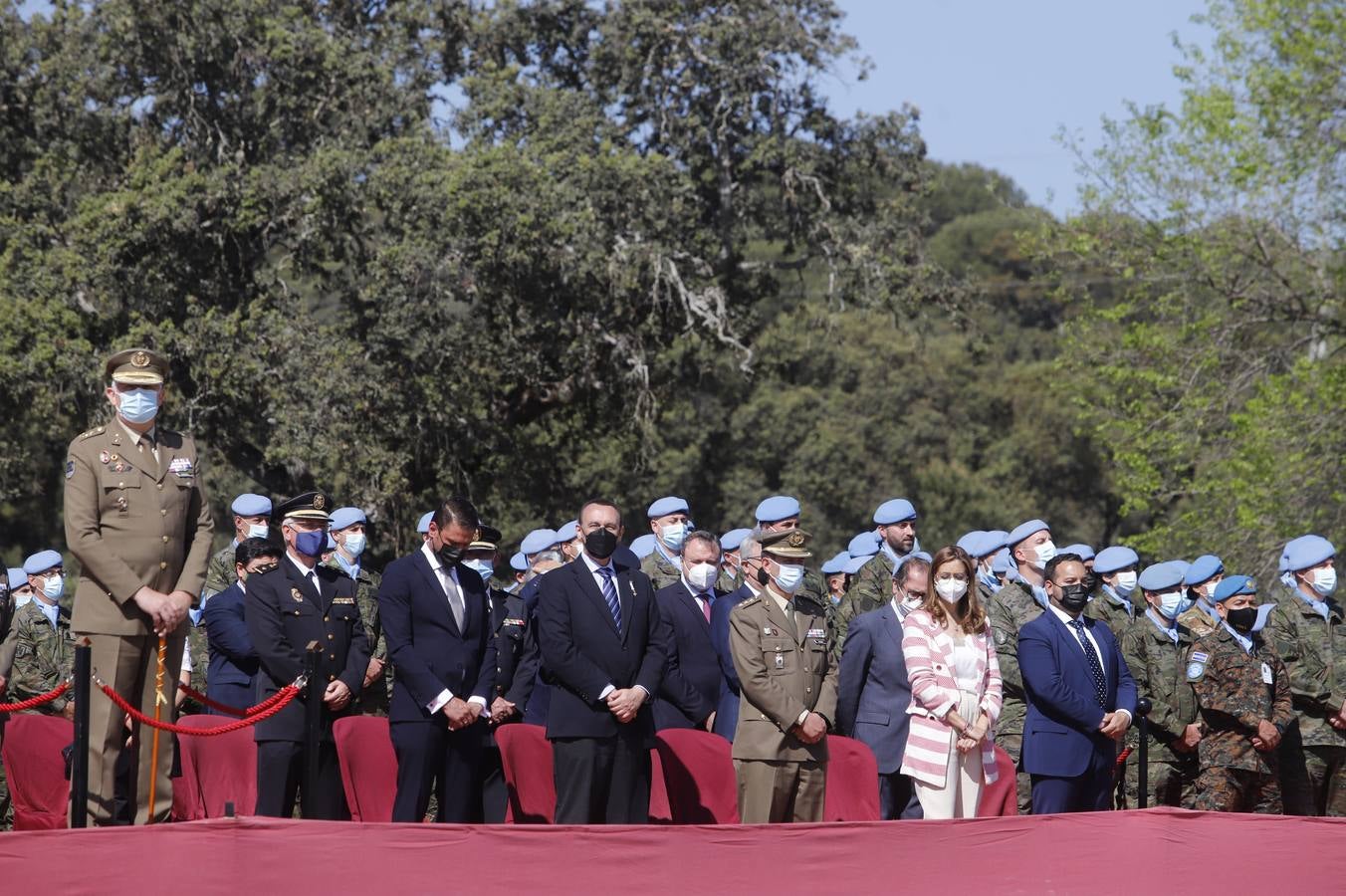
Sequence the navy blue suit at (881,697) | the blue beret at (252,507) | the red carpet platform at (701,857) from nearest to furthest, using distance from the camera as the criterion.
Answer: the red carpet platform at (701,857)
the navy blue suit at (881,697)
the blue beret at (252,507)

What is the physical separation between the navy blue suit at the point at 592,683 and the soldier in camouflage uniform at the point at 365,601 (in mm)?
1249

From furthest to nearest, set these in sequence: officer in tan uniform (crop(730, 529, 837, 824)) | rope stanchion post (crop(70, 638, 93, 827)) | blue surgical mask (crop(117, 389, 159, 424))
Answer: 1. officer in tan uniform (crop(730, 529, 837, 824))
2. blue surgical mask (crop(117, 389, 159, 424))
3. rope stanchion post (crop(70, 638, 93, 827))

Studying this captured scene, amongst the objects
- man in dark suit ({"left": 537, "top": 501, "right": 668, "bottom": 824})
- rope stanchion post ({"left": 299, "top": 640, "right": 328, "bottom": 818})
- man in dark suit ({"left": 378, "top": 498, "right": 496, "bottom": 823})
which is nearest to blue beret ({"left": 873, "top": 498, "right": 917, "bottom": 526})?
man in dark suit ({"left": 537, "top": 501, "right": 668, "bottom": 824})

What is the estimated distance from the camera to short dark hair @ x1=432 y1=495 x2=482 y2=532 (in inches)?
320

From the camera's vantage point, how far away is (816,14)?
24.2 metres

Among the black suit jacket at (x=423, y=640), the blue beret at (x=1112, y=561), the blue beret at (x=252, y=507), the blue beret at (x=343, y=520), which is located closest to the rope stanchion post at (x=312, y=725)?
the black suit jacket at (x=423, y=640)

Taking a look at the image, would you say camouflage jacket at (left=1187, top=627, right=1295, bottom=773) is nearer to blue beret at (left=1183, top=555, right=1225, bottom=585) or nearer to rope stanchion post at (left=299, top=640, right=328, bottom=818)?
blue beret at (left=1183, top=555, right=1225, bottom=585)

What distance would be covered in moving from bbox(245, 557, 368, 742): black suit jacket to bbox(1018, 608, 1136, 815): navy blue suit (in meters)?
3.31

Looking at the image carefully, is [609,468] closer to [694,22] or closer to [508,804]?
[694,22]

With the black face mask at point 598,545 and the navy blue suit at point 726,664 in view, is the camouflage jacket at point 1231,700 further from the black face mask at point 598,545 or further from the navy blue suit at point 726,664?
the black face mask at point 598,545

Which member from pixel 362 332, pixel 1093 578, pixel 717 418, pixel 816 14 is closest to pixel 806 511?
pixel 717 418

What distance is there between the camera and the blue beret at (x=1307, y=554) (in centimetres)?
1095

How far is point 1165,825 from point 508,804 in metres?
3.32

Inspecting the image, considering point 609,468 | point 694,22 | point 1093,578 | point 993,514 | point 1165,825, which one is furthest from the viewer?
point 993,514
